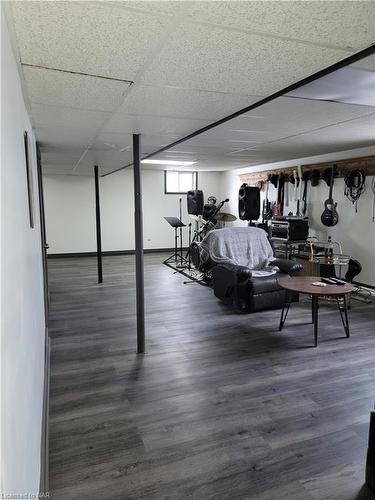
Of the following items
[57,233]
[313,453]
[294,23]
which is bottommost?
[313,453]

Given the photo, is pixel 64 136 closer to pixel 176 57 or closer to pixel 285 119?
pixel 285 119

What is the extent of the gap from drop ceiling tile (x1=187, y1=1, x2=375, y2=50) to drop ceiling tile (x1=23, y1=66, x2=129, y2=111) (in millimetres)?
839

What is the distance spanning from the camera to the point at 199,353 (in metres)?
3.29

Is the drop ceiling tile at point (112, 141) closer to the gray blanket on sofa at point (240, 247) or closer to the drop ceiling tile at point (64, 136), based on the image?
the drop ceiling tile at point (64, 136)

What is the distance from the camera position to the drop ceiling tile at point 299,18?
109cm

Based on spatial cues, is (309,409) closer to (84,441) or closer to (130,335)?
(84,441)

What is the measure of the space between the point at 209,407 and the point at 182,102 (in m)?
2.11

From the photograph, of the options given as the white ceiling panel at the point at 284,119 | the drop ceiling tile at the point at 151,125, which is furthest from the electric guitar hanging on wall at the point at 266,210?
the drop ceiling tile at the point at 151,125

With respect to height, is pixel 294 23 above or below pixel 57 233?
above

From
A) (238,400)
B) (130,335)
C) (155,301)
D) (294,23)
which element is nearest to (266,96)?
(294,23)

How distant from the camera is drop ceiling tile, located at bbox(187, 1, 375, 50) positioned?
109 cm

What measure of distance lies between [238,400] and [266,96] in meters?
2.12

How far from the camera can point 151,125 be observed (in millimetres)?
2912

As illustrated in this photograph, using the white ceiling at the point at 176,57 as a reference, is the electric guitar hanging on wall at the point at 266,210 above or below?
below
